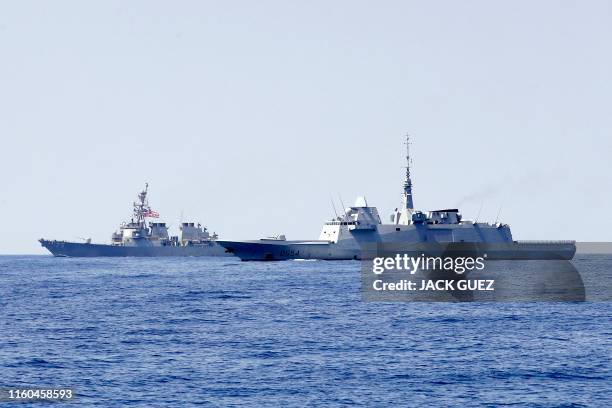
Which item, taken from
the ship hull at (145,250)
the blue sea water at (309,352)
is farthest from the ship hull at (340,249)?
the blue sea water at (309,352)

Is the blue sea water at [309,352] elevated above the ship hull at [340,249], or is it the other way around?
the ship hull at [340,249]

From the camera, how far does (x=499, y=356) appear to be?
35.3m

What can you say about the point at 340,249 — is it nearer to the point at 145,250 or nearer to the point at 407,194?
the point at 407,194

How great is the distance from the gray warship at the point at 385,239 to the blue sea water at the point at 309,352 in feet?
234

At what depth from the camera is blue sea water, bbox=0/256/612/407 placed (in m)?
28.3

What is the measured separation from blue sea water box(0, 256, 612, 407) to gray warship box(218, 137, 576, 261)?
234 feet

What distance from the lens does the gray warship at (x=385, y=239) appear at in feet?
438

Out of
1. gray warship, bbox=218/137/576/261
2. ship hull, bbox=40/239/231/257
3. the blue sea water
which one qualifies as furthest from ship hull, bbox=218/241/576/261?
the blue sea water

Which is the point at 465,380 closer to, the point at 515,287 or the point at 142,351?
the point at 142,351

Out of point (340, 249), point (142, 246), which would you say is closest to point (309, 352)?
point (340, 249)

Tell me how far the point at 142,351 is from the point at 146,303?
24972mm

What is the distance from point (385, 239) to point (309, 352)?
9832cm

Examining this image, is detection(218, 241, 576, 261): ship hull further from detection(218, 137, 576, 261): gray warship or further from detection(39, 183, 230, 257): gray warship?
detection(39, 183, 230, 257): gray warship

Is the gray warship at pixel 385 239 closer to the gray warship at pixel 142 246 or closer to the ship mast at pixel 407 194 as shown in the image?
the ship mast at pixel 407 194
